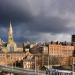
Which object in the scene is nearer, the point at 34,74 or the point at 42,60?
the point at 34,74

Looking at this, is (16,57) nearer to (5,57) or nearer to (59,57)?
(5,57)

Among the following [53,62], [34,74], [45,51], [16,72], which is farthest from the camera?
[45,51]

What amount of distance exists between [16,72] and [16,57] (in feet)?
126

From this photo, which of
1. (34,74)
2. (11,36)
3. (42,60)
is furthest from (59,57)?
(34,74)

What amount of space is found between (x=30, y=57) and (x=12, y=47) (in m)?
34.0

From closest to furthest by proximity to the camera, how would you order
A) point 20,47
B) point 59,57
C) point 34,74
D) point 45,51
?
1. point 34,74
2. point 59,57
3. point 45,51
4. point 20,47

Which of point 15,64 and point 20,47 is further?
point 20,47

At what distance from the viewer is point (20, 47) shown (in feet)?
508

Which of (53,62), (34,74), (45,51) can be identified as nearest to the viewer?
(34,74)

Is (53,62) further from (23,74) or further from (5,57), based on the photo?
(23,74)

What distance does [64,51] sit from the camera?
131125mm

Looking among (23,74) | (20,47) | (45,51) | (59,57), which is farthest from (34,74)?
(20,47)

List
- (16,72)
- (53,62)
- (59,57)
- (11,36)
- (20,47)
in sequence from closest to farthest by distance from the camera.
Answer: (16,72), (53,62), (59,57), (11,36), (20,47)

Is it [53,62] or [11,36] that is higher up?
[11,36]
